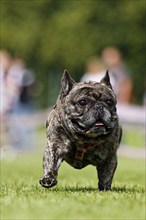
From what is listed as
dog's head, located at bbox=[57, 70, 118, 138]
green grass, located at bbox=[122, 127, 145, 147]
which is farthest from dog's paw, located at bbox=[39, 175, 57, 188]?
green grass, located at bbox=[122, 127, 145, 147]

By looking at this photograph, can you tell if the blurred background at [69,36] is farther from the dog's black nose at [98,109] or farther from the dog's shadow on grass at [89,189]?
the dog's black nose at [98,109]

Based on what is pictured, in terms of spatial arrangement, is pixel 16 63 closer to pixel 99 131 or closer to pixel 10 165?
pixel 10 165

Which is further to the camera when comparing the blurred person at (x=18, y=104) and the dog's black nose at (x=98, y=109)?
the blurred person at (x=18, y=104)

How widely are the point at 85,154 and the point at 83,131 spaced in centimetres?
41

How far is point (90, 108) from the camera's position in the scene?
11055 mm

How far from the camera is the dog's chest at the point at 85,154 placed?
444 inches

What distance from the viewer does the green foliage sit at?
50000 millimetres

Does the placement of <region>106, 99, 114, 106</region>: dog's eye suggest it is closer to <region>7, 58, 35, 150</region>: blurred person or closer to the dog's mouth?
the dog's mouth

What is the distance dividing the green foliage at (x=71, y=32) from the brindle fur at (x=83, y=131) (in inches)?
1438

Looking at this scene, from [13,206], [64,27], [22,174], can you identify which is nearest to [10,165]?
[22,174]

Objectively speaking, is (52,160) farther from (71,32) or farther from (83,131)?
(71,32)

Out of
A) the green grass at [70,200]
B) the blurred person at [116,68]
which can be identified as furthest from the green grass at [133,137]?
the green grass at [70,200]

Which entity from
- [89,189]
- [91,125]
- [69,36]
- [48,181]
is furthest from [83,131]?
[69,36]

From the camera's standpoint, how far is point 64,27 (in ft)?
165
